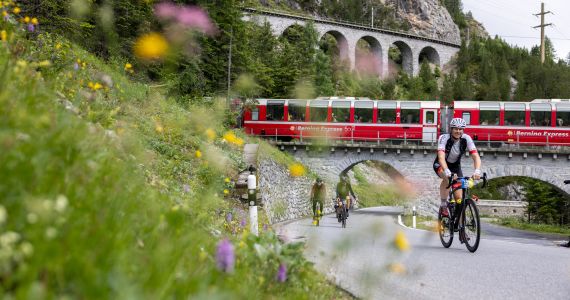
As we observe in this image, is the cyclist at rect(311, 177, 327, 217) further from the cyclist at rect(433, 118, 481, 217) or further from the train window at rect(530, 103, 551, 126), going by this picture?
the train window at rect(530, 103, 551, 126)

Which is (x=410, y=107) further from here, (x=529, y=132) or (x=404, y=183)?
(x=404, y=183)

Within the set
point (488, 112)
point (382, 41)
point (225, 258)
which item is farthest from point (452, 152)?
point (382, 41)

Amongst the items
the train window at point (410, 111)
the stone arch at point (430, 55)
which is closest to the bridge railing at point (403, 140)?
the train window at point (410, 111)

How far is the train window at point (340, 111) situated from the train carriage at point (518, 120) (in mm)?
6116

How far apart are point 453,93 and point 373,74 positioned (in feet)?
219

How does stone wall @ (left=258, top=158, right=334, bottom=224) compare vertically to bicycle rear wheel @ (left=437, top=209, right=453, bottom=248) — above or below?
below

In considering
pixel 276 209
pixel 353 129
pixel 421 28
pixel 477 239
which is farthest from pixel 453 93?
pixel 276 209

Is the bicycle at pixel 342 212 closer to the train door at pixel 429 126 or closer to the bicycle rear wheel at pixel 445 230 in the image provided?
the bicycle rear wheel at pixel 445 230

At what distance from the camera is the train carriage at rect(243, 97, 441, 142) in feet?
97.3

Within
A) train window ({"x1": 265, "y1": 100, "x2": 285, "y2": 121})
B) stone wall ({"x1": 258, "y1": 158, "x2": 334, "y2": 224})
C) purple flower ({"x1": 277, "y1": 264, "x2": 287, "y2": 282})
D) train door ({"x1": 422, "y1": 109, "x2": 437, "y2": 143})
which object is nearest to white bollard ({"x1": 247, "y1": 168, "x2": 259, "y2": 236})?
purple flower ({"x1": 277, "y1": 264, "x2": 287, "y2": 282})

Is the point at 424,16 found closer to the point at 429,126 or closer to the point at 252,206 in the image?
the point at 429,126

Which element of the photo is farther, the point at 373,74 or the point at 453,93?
the point at 453,93

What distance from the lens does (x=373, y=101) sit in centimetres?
2964

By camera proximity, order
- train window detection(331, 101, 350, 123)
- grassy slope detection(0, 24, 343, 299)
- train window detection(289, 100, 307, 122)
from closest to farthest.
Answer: grassy slope detection(0, 24, 343, 299) < train window detection(331, 101, 350, 123) < train window detection(289, 100, 307, 122)
